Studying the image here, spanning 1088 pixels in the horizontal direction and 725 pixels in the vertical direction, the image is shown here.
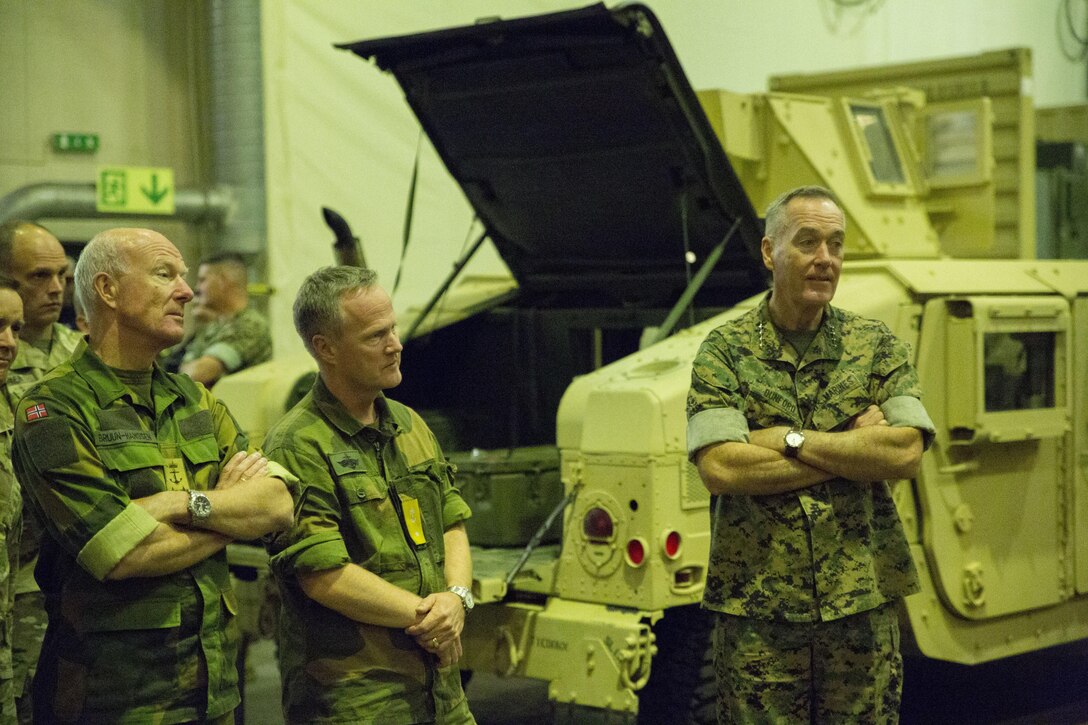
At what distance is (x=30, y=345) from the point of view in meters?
4.75

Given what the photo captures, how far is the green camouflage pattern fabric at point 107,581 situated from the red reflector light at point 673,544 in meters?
1.84

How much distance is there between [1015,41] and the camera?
14320 millimetres

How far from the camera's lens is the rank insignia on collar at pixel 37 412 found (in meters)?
3.34

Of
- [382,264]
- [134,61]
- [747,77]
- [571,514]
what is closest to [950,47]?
[747,77]

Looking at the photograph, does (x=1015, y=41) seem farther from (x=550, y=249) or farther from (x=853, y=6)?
(x=550, y=249)

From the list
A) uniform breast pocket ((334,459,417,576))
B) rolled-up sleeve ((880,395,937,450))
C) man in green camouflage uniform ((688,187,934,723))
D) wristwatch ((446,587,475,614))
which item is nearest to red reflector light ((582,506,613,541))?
man in green camouflage uniform ((688,187,934,723))

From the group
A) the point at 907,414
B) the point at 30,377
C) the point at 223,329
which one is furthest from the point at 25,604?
A: the point at 223,329

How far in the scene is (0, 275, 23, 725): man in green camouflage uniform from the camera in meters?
3.88

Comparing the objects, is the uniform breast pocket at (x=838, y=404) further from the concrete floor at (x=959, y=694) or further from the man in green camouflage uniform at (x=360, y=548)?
the concrete floor at (x=959, y=694)

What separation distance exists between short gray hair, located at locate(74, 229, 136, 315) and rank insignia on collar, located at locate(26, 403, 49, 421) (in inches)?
9.9

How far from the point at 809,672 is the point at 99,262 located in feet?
6.21

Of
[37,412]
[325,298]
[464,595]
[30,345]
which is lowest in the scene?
[464,595]

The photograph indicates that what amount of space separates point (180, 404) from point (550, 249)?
3514mm

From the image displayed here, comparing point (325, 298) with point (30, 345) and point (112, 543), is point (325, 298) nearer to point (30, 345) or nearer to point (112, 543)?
point (112, 543)
